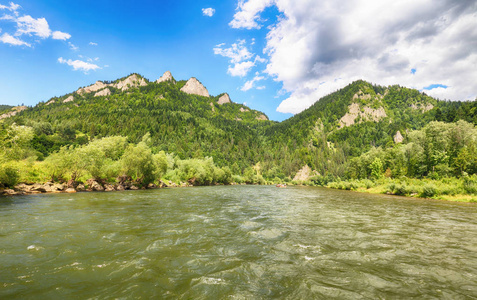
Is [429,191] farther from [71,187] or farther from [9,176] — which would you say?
[9,176]

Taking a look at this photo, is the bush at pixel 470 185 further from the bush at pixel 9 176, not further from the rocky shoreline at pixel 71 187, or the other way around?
the bush at pixel 9 176

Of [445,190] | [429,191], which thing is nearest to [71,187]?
[429,191]

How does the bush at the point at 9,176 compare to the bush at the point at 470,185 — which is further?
the bush at the point at 470,185

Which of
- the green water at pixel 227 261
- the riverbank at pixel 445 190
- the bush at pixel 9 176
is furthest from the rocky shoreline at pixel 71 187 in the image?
the riverbank at pixel 445 190

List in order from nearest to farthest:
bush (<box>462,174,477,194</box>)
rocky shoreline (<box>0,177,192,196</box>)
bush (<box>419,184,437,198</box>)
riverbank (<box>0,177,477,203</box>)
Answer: rocky shoreline (<box>0,177,192,196</box>) → riverbank (<box>0,177,477,203</box>) → bush (<box>462,174,477,194</box>) → bush (<box>419,184,437,198</box>)

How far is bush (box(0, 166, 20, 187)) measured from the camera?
27625 mm

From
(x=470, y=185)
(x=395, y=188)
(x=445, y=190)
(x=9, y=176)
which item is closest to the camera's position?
(x=9, y=176)

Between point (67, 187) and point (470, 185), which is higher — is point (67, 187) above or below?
below

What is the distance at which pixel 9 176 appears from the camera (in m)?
28.9

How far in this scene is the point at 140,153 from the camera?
5188cm

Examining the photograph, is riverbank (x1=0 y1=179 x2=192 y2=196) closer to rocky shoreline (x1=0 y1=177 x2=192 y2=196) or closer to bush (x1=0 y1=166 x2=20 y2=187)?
rocky shoreline (x1=0 y1=177 x2=192 y2=196)

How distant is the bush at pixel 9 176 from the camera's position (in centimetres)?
2762

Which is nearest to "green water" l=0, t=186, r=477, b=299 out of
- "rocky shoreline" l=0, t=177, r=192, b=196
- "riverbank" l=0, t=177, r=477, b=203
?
"rocky shoreline" l=0, t=177, r=192, b=196

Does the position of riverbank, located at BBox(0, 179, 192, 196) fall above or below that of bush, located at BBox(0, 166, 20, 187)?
below
